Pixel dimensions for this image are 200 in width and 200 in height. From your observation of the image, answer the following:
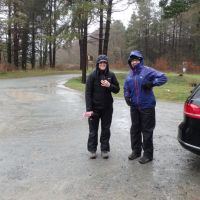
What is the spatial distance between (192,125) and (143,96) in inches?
41.3

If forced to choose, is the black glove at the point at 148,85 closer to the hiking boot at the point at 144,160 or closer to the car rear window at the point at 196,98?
the car rear window at the point at 196,98

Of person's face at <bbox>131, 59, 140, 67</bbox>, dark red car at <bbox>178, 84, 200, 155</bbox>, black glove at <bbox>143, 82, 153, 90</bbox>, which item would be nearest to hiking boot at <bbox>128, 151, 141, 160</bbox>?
dark red car at <bbox>178, 84, 200, 155</bbox>

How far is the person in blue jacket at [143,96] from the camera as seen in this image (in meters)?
6.77

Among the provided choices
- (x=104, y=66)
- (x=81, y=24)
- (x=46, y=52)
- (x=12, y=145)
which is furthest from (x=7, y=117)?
(x=46, y=52)

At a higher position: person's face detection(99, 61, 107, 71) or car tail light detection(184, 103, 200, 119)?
person's face detection(99, 61, 107, 71)

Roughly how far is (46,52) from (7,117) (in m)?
49.0

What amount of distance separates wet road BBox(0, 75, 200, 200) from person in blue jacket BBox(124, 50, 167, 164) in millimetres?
422

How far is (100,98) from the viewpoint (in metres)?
7.21

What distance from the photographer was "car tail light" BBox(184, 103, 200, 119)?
6.04m

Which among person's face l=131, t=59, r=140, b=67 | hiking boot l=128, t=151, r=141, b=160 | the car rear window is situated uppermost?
person's face l=131, t=59, r=140, b=67

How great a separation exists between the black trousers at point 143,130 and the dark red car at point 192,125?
636mm

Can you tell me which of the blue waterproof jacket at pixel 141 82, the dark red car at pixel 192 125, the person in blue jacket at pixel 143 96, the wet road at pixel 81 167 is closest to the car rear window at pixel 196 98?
the dark red car at pixel 192 125

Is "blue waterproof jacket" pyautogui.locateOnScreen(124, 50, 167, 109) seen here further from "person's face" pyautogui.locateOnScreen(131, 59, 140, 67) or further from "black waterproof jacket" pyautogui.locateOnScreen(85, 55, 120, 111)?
"black waterproof jacket" pyautogui.locateOnScreen(85, 55, 120, 111)

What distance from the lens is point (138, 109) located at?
695cm
